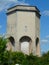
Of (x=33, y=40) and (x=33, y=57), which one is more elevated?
(x=33, y=40)

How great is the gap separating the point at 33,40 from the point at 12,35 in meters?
2.32

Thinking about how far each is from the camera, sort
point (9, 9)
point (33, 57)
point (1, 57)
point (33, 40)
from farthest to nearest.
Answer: point (9, 9) → point (33, 40) → point (33, 57) → point (1, 57)

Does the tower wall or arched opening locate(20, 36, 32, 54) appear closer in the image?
the tower wall

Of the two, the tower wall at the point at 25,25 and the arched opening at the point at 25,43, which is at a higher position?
the tower wall at the point at 25,25

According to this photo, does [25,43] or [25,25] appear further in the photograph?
[25,43]

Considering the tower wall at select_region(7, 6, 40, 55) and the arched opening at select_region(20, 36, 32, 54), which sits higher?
the tower wall at select_region(7, 6, 40, 55)

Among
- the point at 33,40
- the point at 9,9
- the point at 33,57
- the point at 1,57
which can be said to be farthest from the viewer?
the point at 9,9

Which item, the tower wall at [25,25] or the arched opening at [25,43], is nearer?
the tower wall at [25,25]

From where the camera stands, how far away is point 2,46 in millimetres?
14781

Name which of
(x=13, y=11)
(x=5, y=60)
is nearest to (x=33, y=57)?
(x=5, y=60)

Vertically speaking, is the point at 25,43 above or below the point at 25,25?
below

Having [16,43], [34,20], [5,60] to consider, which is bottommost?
[5,60]

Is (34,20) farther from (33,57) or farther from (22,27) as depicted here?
(33,57)

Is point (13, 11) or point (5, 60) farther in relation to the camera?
point (13, 11)
